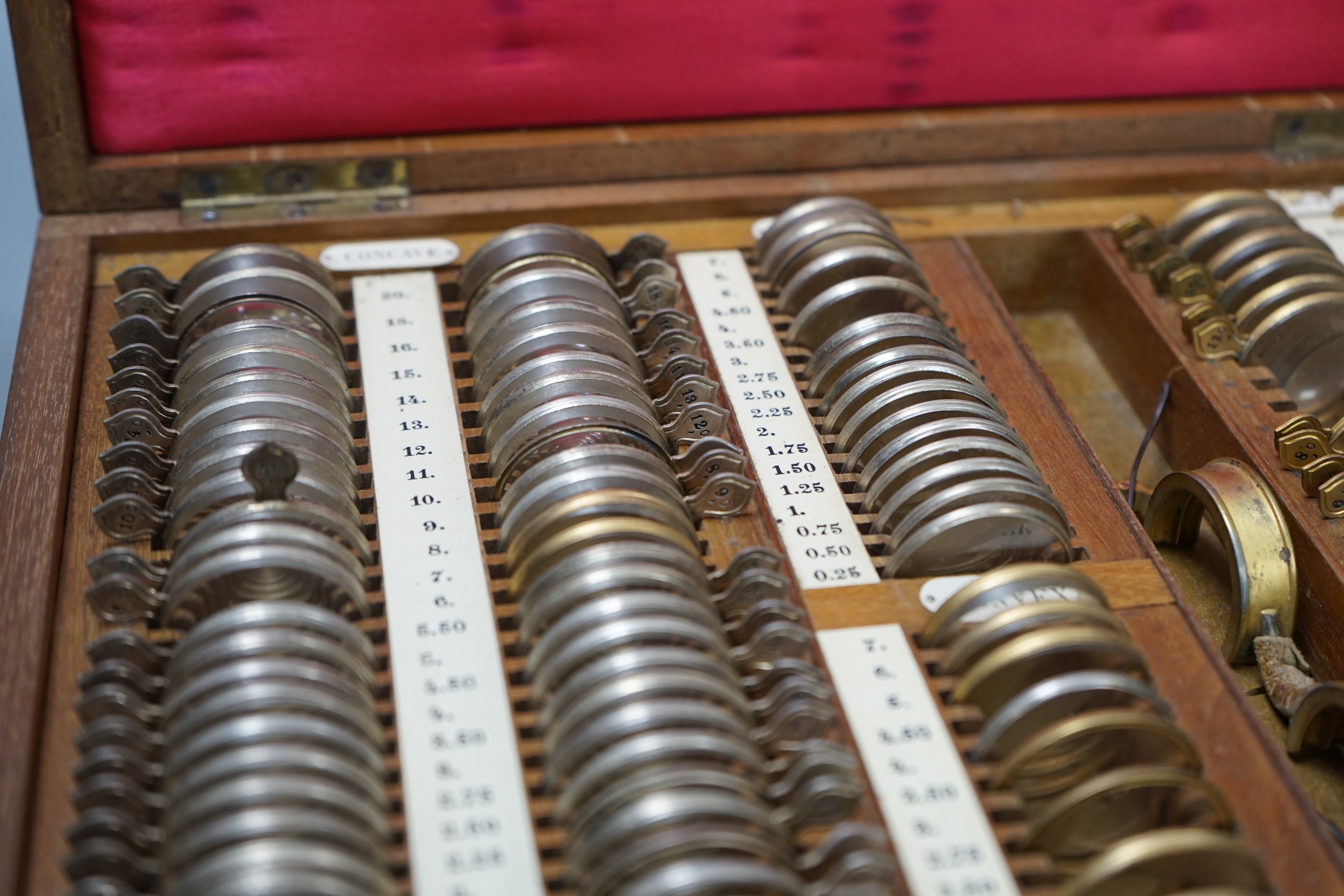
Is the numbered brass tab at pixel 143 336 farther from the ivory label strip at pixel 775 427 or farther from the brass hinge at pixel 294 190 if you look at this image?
the ivory label strip at pixel 775 427

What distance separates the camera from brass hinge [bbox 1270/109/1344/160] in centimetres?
189

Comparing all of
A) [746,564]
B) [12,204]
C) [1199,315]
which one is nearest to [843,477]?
[746,564]

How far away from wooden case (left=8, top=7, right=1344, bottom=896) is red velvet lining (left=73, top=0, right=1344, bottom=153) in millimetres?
28

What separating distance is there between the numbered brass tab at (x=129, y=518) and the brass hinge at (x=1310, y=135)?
4.67 ft

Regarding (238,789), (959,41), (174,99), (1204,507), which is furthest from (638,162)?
(238,789)

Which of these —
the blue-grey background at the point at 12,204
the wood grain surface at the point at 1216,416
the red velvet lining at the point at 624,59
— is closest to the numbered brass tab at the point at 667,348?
the red velvet lining at the point at 624,59

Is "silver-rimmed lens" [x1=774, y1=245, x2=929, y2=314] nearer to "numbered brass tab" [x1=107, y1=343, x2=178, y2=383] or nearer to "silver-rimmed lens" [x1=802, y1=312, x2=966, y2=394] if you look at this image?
"silver-rimmed lens" [x1=802, y1=312, x2=966, y2=394]

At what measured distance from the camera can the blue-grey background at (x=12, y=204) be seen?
5.59 feet

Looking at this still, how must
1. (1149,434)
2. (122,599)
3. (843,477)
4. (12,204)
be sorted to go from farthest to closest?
(12,204) < (1149,434) < (843,477) < (122,599)

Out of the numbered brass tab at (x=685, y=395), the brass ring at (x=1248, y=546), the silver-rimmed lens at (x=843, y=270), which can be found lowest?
the brass ring at (x=1248, y=546)

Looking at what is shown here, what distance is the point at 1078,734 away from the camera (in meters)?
1.08

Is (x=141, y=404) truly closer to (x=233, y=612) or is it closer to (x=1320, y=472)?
(x=233, y=612)

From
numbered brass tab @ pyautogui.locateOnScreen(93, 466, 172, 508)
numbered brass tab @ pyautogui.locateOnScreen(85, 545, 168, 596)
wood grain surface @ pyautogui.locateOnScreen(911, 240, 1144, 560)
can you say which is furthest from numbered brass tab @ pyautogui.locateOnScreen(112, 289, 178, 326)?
wood grain surface @ pyautogui.locateOnScreen(911, 240, 1144, 560)

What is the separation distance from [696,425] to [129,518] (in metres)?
0.50
